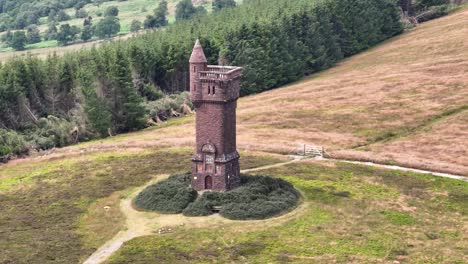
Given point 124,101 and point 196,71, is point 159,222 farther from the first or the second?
point 124,101

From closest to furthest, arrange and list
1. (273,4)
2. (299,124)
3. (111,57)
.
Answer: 1. (299,124)
2. (111,57)
3. (273,4)

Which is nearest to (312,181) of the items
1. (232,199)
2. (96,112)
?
(232,199)

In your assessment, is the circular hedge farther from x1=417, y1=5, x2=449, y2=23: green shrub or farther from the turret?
x1=417, y1=5, x2=449, y2=23: green shrub

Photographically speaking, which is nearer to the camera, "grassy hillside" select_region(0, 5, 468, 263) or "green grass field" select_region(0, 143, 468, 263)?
"green grass field" select_region(0, 143, 468, 263)

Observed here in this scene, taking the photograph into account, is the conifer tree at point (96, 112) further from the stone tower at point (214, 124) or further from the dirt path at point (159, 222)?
the dirt path at point (159, 222)

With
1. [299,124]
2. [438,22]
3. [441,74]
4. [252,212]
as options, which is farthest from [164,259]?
[438,22]

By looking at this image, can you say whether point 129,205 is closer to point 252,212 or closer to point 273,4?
point 252,212

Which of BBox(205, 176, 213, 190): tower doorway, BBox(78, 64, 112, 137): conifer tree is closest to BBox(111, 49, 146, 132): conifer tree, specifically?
BBox(78, 64, 112, 137): conifer tree

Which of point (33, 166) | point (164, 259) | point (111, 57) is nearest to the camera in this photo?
point (164, 259)
